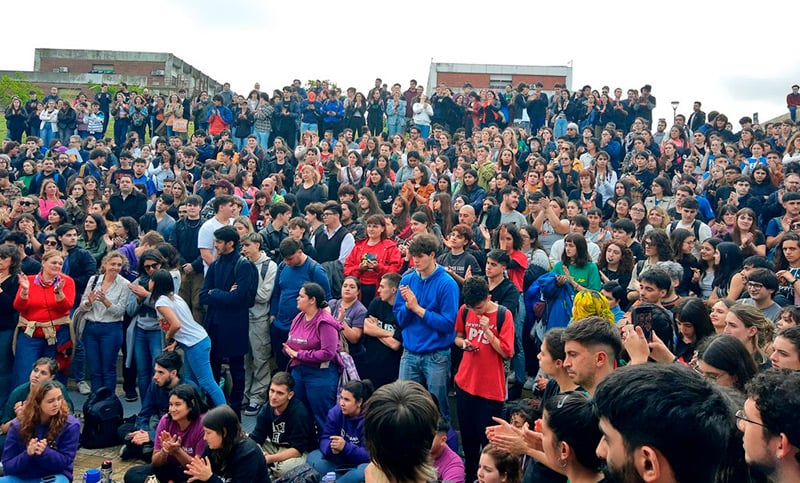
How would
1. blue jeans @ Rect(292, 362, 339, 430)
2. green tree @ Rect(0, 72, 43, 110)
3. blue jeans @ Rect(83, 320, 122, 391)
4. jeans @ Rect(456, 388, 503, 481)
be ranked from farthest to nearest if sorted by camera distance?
green tree @ Rect(0, 72, 43, 110)
blue jeans @ Rect(83, 320, 122, 391)
blue jeans @ Rect(292, 362, 339, 430)
jeans @ Rect(456, 388, 503, 481)

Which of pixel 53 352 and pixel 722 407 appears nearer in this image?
pixel 722 407

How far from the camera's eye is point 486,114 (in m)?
17.6

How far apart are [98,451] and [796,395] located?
20.8 ft

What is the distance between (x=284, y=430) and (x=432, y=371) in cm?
137

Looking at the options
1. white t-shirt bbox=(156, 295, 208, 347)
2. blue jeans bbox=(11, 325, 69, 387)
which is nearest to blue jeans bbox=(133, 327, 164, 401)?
white t-shirt bbox=(156, 295, 208, 347)

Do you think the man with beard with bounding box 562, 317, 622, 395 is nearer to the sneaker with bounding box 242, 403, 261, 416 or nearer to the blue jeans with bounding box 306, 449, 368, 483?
the blue jeans with bounding box 306, 449, 368, 483

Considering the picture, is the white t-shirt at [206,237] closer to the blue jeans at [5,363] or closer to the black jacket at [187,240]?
the black jacket at [187,240]

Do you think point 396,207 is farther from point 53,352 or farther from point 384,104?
point 384,104

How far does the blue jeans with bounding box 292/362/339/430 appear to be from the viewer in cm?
622

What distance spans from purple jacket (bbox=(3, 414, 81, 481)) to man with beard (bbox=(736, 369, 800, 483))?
201 inches

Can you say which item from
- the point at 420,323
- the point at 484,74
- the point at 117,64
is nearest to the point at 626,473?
the point at 420,323

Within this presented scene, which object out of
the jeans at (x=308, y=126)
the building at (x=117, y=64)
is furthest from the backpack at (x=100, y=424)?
the building at (x=117, y=64)

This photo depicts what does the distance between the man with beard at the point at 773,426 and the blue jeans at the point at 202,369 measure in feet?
17.4

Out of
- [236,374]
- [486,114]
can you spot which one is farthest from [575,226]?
[486,114]
